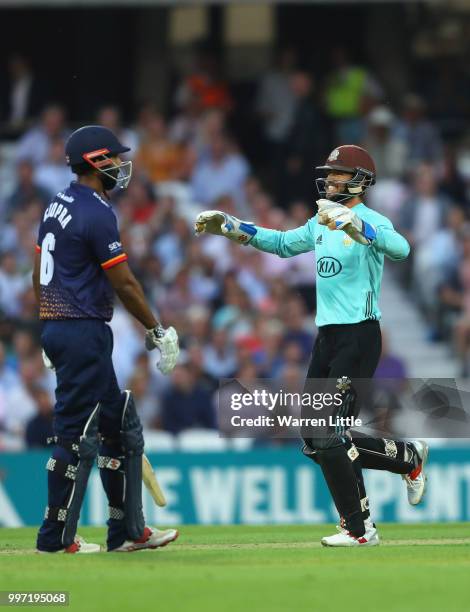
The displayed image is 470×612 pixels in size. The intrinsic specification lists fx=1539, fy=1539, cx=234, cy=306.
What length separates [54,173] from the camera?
1748cm

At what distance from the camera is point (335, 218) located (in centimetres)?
805

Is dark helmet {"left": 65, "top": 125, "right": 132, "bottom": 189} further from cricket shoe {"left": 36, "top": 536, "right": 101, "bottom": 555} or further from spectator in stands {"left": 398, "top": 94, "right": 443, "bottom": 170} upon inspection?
spectator in stands {"left": 398, "top": 94, "right": 443, "bottom": 170}

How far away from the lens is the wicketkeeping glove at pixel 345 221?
8039mm

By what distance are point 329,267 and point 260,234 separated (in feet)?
2.03

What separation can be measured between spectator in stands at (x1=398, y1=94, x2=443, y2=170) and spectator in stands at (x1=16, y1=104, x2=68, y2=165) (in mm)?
4148

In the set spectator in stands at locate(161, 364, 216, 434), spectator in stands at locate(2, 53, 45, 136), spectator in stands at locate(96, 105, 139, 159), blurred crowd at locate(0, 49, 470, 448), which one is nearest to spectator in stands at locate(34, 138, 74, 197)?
blurred crowd at locate(0, 49, 470, 448)

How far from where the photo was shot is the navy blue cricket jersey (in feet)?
26.3

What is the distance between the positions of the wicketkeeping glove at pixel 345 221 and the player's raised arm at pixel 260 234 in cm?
62

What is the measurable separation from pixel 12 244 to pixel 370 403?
8.12m

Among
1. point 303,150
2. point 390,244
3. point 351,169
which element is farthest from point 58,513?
point 303,150

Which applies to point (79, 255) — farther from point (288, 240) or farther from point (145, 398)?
point (145, 398)

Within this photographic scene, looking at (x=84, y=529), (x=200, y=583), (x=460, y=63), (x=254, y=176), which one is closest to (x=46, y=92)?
(x=254, y=176)

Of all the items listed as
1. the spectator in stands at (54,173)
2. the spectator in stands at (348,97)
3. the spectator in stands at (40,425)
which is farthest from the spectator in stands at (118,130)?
the spectator in stands at (40,425)

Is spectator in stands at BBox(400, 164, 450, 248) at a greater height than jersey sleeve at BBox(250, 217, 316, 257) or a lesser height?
greater
